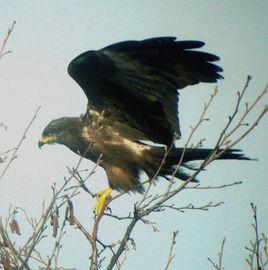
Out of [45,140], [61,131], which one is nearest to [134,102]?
[61,131]

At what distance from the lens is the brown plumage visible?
5355 mm

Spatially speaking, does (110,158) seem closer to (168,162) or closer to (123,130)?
(123,130)

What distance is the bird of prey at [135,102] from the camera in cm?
535

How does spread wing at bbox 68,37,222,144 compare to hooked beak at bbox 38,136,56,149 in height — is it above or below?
above

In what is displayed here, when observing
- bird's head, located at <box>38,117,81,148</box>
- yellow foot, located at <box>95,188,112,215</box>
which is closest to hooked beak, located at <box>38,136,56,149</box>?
bird's head, located at <box>38,117,81,148</box>

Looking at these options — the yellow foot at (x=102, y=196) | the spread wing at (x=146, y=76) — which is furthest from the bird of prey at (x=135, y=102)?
the yellow foot at (x=102, y=196)

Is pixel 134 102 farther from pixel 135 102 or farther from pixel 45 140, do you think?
pixel 45 140

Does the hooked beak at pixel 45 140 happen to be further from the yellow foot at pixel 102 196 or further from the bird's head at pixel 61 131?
the yellow foot at pixel 102 196

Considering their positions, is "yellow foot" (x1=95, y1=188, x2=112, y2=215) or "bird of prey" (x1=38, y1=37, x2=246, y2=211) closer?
"bird of prey" (x1=38, y1=37, x2=246, y2=211)

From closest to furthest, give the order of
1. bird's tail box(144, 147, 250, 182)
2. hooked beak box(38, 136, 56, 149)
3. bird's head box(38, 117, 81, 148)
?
bird's tail box(144, 147, 250, 182), bird's head box(38, 117, 81, 148), hooked beak box(38, 136, 56, 149)

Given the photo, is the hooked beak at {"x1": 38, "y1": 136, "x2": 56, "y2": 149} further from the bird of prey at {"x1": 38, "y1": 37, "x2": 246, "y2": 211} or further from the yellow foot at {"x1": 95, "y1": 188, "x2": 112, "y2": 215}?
the yellow foot at {"x1": 95, "y1": 188, "x2": 112, "y2": 215}

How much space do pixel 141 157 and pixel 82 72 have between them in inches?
53.0

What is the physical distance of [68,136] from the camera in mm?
6879

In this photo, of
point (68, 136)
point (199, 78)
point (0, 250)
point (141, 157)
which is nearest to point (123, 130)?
point (141, 157)
